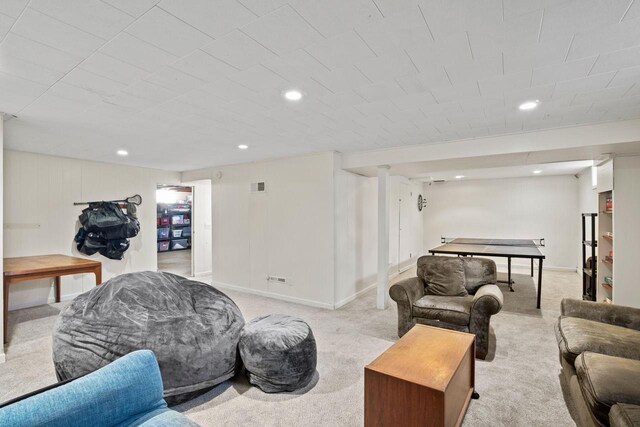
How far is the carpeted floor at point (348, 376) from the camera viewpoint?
7.05 ft

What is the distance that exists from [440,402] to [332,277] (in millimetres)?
2968

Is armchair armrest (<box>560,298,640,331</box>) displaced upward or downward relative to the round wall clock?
downward

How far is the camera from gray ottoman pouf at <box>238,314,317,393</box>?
239 cm

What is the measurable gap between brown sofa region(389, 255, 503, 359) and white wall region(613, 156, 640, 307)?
1.44m

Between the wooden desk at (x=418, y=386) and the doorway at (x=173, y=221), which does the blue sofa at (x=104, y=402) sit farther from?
the doorway at (x=173, y=221)

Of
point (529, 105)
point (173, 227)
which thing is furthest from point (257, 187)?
point (173, 227)

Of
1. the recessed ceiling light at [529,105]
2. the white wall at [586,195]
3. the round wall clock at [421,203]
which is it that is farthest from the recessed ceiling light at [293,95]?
the round wall clock at [421,203]

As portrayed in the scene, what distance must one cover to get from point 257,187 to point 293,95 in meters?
3.18

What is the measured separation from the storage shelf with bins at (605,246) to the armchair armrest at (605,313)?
5.67ft

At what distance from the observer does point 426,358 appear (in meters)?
2.01

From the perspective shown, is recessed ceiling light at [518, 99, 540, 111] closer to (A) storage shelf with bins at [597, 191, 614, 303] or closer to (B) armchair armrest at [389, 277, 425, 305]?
(B) armchair armrest at [389, 277, 425, 305]

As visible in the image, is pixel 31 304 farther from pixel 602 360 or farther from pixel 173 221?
pixel 173 221

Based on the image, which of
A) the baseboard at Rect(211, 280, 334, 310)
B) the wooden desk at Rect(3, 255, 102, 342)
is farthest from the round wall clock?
the wooden desk at Rect(3, 255, 102, 342)

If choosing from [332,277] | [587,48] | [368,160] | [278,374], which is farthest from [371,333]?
[587,48]
